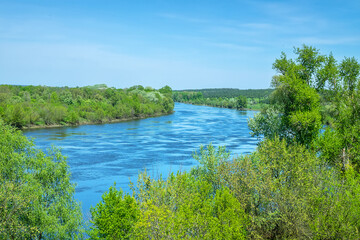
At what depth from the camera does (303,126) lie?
2312 centimetres

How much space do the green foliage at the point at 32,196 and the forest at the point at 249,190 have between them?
6 cm

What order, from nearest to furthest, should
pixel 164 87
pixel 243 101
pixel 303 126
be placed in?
pixel 303 126, pixel 243 101, pixel 164 87

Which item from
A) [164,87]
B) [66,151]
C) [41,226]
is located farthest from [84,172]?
[164,87]

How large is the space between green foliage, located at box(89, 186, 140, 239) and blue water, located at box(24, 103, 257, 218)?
6643 millimetres

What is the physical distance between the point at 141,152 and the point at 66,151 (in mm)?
9552

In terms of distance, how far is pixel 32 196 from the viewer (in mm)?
17578

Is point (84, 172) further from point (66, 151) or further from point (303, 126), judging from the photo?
point (303, 126)

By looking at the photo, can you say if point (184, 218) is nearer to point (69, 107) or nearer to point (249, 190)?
point (249, 190)

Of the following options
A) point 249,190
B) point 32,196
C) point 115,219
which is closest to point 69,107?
point 32,196

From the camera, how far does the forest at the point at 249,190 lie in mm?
13742

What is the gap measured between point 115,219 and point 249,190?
6.56 meters

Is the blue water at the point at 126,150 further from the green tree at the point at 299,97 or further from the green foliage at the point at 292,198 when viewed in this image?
the green tree at the point at 299,97

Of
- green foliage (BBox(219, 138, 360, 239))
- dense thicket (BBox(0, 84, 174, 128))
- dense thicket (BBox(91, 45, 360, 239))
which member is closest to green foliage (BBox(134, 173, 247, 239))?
dense thicket (BBox(91, 45, 360, 239))

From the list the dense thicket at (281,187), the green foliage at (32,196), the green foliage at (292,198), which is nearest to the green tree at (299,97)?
the dense thicket at (281,187)
